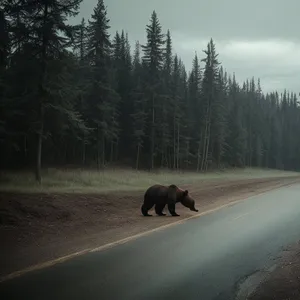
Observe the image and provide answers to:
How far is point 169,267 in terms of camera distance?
24.5ft

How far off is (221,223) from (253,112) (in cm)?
8646

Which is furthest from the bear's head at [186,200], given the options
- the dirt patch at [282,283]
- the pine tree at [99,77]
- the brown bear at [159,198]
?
the pine tree at [99,77]

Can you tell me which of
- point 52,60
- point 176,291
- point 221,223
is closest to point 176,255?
point 176,291

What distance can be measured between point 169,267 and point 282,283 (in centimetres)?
188

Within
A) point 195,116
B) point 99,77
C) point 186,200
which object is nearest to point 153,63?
point 99,77

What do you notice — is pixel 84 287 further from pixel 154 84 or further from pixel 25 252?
pixel 154 84

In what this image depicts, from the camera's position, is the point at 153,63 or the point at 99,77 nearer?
the point at 99,77

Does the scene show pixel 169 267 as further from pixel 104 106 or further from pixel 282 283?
pixel 104 106

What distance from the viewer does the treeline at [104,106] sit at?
70.5ft

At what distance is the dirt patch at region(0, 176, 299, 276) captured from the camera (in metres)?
8.24

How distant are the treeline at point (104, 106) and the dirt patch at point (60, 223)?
15.2ft

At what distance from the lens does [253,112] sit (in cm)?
9619

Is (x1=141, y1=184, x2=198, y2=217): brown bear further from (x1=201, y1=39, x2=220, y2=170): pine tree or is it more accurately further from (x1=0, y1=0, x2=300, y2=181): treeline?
(x1=201, y1=39, x2=220, y2=170): pine tree

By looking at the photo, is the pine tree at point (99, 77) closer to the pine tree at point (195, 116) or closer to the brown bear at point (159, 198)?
the pine tree at point (195, 116)
